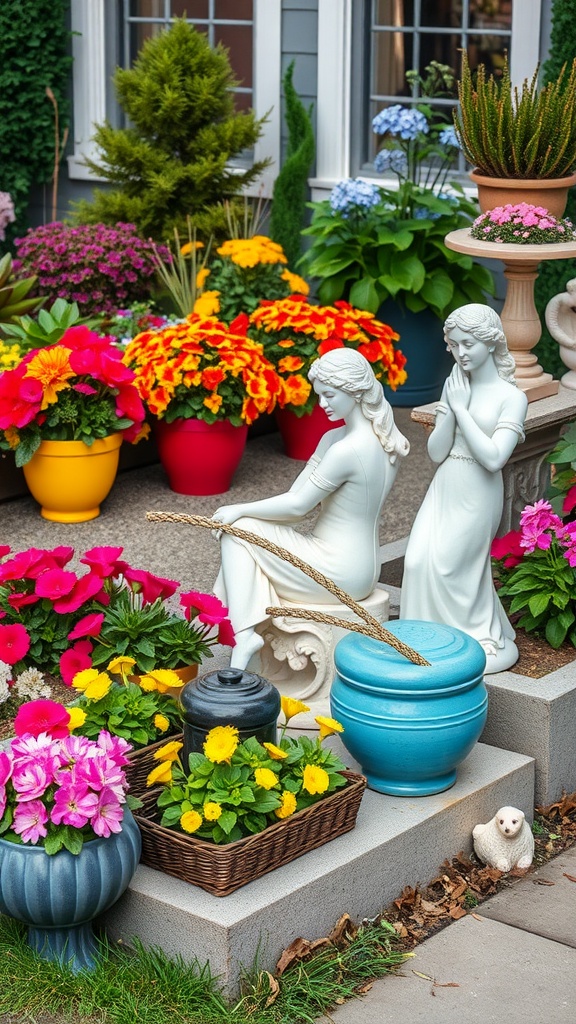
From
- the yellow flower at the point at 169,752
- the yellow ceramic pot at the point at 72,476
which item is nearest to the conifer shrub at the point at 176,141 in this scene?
the yellow ceramic pot at the point at 72,476

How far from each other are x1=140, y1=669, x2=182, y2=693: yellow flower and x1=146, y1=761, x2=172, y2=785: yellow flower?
0.35m

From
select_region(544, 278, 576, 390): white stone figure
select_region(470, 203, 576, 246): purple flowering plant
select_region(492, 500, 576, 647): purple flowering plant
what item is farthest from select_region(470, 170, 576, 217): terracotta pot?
select_region(492, 500, 576, 647): purple flowering plant

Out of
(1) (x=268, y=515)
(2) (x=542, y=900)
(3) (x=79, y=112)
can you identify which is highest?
(3) (x=79, y=112)

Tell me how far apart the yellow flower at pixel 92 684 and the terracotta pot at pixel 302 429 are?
3.53 meters

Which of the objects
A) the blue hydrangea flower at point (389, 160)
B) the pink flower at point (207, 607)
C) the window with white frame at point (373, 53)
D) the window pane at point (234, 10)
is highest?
the window pane at point (234, 10)

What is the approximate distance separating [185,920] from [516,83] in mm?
6348

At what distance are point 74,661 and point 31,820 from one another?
98 centimetres

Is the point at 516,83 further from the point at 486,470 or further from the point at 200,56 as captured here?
the point at 486,470

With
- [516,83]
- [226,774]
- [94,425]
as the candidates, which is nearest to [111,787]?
[226,774]

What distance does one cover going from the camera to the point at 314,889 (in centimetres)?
346

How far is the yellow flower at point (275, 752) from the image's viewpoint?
11.6ft

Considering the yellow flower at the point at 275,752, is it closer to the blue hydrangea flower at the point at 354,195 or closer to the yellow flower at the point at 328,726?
the yellow flower at the point at 328,726

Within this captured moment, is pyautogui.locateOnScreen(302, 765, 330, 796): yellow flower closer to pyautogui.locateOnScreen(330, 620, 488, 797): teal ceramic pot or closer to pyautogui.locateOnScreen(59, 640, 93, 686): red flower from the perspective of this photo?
pyautogui.locateOnScreen(330, 620, 488, 797): teal ceramic pot

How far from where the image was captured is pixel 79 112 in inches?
416
